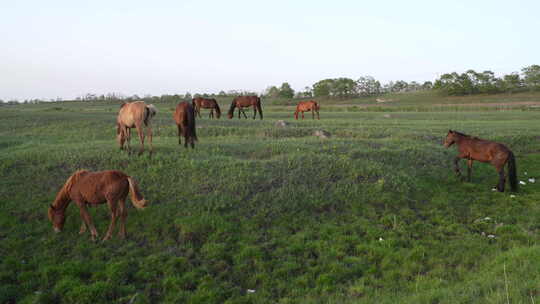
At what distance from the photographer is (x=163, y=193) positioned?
9195 millimetres

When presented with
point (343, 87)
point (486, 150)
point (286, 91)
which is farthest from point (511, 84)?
point (486, 150)

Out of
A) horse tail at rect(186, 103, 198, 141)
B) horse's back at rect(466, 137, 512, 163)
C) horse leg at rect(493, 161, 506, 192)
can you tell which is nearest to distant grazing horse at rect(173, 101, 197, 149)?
horse tail at rect(186, 103, 198, 141)

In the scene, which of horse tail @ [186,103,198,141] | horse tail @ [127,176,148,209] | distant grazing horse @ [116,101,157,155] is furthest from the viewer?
horse tail @ [186,103,198,141]

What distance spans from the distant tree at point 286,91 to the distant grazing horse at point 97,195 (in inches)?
2898

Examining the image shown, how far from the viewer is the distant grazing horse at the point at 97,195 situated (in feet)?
23.2

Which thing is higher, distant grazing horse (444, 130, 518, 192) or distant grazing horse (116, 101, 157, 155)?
distant grazing horse (116, 101, 157, 155)

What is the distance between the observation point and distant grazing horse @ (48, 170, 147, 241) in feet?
23.2

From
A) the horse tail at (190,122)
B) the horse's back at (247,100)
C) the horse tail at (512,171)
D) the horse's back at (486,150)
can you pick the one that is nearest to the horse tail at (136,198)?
the horse tail at (190,122)

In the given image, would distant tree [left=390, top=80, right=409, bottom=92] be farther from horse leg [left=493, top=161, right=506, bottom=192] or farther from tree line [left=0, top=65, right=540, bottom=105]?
horse leg [left=493, top=161, right=506, bottom=192]

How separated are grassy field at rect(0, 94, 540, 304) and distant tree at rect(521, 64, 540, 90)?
68421mm

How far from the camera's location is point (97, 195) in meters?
7.19

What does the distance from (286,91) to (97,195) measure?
74.7 m

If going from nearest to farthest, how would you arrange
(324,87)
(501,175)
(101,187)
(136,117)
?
(101,187) → (501,175) → (136,117) → (324,87)

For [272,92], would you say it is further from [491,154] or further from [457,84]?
[491,154]
